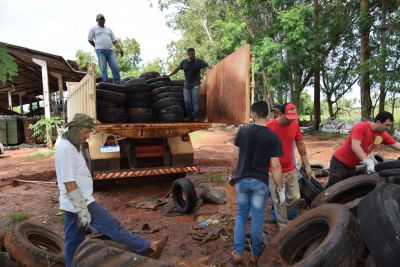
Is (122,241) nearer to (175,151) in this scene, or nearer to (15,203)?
(175,151)

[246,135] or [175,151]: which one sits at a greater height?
[246,135]

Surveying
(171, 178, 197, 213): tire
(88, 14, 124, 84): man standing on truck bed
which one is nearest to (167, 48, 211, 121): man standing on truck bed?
(171, 178, 197, 213): tire

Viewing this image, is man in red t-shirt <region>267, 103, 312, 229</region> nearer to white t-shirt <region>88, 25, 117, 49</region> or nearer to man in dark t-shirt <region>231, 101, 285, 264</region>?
man in dark t-shirt <region>231, 101, 285, 264</region>

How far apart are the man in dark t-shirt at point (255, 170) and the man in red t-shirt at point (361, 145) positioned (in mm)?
1390

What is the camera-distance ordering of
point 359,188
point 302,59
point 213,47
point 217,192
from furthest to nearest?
1. point 213,47
2. point 302,59
3. point 217,192
4. point 359,188

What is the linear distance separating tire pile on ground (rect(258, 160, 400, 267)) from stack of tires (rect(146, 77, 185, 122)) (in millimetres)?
3842

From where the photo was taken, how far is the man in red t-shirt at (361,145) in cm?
438

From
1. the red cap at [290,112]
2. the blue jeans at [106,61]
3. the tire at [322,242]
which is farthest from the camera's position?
the blue jeans at [106,61]

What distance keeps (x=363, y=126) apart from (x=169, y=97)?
3.74 meters

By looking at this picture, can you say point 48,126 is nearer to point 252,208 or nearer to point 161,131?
point 161,131

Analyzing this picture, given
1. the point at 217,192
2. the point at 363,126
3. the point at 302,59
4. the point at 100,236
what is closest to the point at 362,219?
the point at 363,126

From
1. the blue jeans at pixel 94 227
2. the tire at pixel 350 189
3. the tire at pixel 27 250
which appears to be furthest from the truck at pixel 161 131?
the blue jeans at pixel 94 227

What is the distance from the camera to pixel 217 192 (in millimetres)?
6266

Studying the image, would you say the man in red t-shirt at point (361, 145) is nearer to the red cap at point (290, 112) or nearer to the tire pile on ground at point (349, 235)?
the tire pile on ground at point (349, 235)
